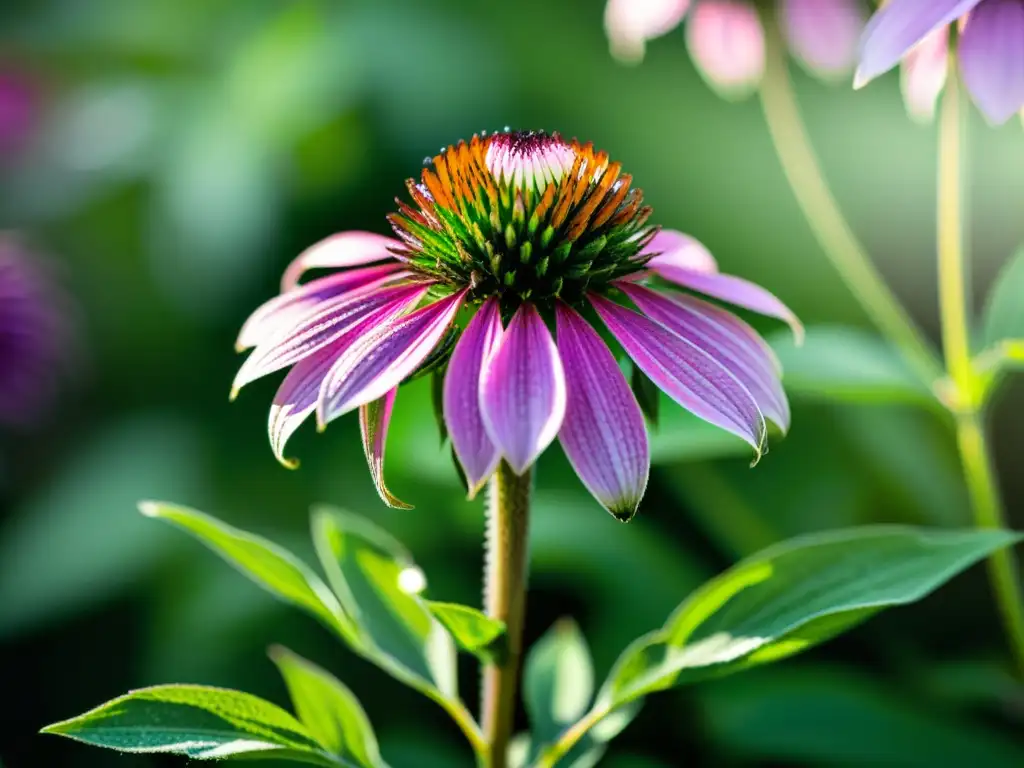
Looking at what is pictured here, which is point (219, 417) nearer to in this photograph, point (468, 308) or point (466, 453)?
point (468, 308)

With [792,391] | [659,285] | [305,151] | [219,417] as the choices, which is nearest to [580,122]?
[305,151]

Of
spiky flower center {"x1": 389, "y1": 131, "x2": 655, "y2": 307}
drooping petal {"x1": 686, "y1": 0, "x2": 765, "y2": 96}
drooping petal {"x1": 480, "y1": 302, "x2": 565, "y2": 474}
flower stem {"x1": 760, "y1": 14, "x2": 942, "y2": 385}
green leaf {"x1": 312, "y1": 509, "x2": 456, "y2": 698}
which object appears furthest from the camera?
drooping petal {"x1": 686, "y1": 0, "x2": 765, "y2": 96}

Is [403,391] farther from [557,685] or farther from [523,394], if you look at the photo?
[523,394]

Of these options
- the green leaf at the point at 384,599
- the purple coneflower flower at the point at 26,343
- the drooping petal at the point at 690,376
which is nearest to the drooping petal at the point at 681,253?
the drooping petal at the point at 690,376

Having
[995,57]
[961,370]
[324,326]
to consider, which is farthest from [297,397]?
[961,370]

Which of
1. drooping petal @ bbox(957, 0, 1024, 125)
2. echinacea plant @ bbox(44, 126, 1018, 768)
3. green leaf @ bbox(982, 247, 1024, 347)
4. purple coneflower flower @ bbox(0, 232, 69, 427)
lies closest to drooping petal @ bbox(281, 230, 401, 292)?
echinacea plant @ bbox(44, 126, 1018, 768)

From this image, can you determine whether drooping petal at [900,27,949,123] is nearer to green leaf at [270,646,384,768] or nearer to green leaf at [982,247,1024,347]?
green leaf at [982,247,1024,347]
